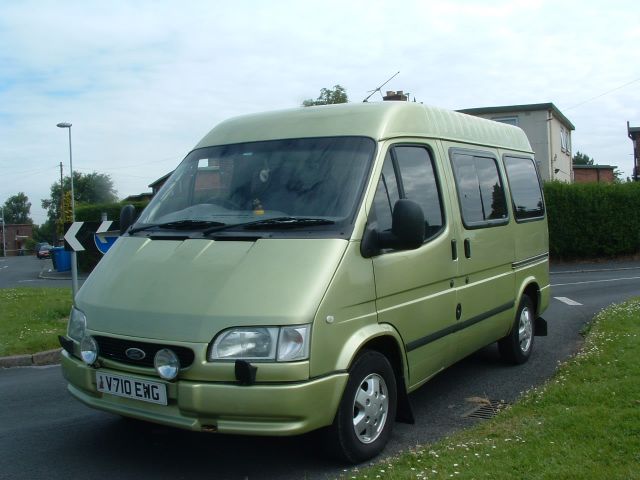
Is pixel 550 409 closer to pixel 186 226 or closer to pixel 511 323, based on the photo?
pixel 511 323

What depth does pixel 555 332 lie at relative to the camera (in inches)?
374

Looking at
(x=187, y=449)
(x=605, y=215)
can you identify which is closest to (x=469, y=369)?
(x=187, y=449)

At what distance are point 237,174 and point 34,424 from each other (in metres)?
2.72

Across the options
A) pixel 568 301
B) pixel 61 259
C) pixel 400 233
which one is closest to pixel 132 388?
pixel 400 233

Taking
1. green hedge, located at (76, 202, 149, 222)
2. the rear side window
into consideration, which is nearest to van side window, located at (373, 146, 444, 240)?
the rear side window

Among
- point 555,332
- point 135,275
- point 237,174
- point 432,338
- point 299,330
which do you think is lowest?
point 555,332

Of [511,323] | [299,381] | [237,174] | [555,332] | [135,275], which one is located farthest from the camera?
[555,332]

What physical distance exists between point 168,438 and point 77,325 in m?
1.15

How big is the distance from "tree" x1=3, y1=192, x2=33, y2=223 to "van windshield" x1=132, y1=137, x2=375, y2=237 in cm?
15509

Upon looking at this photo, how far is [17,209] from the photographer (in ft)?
490

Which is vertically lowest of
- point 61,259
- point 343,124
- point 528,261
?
point 61,259

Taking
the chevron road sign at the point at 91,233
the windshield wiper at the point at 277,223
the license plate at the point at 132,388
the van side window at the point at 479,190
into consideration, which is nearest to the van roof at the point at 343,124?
the van side window at the point at 479,190

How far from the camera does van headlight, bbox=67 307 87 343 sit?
14.6 ft

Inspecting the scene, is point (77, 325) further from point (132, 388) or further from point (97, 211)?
point (97, 211)
